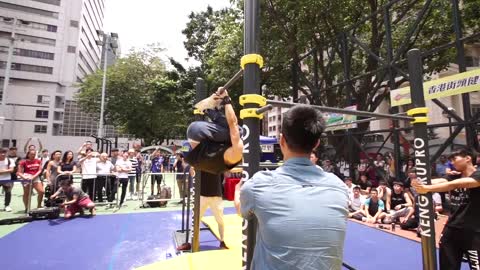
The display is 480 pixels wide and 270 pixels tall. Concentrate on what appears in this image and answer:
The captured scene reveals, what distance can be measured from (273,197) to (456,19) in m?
8.25

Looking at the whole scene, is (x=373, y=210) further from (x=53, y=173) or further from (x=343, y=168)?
(x=53, y=173)

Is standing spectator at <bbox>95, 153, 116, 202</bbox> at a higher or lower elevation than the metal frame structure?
lower

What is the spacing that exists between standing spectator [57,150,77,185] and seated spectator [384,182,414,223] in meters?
8.20

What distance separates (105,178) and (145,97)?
627 inches

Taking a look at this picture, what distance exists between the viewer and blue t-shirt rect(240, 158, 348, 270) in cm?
127

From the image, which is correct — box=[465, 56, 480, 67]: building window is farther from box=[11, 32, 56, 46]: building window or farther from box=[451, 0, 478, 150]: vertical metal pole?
box=[11, 32, 56, 46]: building window

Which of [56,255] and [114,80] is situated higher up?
[114,80]

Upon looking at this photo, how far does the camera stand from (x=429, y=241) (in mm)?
2332

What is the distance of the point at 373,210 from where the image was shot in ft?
25.2

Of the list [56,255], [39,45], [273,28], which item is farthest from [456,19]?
[39,45]

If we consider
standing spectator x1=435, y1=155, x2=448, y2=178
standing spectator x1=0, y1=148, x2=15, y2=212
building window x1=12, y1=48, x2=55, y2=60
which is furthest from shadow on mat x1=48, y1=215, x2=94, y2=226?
building window x1=12, y1=48, x2=55, y2=60

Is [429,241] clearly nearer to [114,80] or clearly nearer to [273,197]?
[273,197]

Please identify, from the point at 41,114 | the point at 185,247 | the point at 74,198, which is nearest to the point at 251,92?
the point at 185,247

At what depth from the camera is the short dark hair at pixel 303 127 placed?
139 cm
